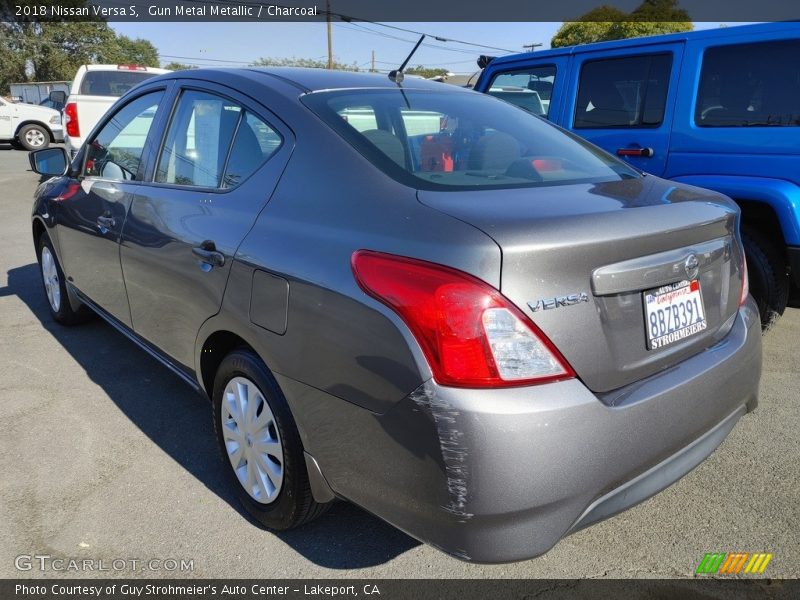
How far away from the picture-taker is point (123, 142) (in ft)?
11.3

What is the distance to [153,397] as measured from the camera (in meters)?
3.52

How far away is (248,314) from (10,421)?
6.30ft

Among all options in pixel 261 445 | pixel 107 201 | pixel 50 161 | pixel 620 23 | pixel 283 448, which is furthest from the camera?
pixel 620 23

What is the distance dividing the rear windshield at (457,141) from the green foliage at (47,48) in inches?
2208

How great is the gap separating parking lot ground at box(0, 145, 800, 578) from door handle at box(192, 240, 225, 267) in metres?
0.99

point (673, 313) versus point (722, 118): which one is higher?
point (722, 118)

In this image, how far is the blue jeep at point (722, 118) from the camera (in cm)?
369

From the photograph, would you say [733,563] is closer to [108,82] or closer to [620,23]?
[108,82]

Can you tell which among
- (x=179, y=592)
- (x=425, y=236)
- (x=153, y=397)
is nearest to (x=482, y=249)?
(x=425, y=236)

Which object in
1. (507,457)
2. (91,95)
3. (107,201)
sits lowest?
(507,457)

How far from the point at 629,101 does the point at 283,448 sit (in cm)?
365

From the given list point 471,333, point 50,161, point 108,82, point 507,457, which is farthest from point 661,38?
point 108,82

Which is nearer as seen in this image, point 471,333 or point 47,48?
point 471,333

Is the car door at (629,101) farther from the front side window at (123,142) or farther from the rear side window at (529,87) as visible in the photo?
the front side window at (123,142)
